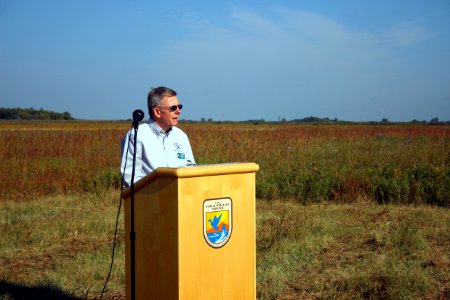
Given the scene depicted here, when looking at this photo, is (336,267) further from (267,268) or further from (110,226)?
(110,226)

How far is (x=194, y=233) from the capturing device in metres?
2.90

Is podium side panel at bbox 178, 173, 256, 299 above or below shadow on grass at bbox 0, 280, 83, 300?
above

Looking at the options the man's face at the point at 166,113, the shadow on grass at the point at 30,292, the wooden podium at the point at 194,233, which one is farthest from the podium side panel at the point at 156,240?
the shadow on grass at the point at 30,292

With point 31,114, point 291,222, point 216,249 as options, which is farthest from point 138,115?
point 31,114

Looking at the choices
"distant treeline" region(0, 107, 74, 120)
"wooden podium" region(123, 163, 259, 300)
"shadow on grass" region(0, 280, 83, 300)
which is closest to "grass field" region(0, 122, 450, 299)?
"shadow on grass" region(0, 280, 83, 300)

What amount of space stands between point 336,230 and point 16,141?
10610 mm

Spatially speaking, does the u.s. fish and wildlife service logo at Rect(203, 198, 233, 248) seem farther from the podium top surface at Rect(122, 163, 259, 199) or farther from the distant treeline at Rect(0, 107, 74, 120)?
the distant treeline at Rect(0, 107, 74, 120)

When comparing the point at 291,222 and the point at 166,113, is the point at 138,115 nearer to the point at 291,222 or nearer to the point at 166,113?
the point at 166,113

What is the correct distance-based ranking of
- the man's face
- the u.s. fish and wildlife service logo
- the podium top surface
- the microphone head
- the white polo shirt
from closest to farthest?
the podium top surface < the u.s. fish and wildlife service logo < the microphone head < the white polo shirt < the man's face

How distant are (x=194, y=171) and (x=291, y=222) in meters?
4.84

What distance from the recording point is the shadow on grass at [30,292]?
15.5ft

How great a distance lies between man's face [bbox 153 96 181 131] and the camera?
11.9ft

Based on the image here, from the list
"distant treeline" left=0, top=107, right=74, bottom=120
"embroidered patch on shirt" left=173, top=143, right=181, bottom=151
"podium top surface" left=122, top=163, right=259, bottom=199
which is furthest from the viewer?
"distant treeline" left=0, top=107, right=74, bottom=120

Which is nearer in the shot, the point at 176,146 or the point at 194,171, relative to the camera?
the point at 194,171
